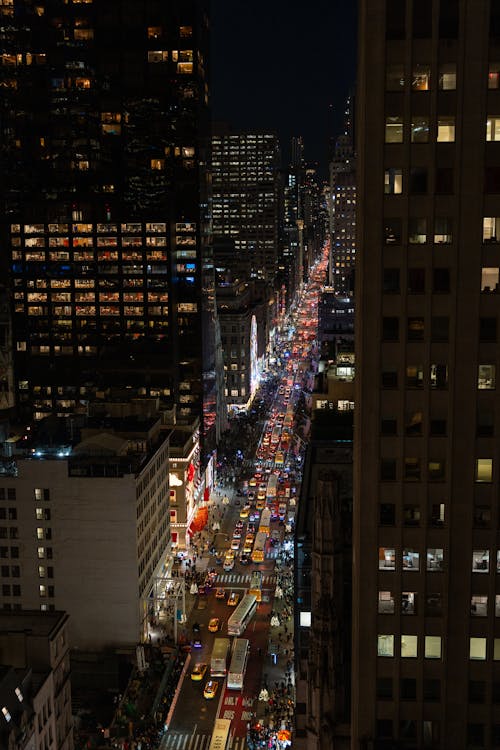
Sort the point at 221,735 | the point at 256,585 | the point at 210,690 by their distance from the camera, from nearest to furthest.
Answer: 1. the point at 221,735
2. the point at 210,690
3. the point at 256,585

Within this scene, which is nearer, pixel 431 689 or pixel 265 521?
pixel 431 689

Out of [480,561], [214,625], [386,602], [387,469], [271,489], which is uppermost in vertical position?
[387,469]

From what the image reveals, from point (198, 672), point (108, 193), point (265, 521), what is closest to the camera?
point (198, 672)

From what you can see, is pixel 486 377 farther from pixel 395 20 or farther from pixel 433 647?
pixel 395 20

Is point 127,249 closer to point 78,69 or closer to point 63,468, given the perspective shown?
point 78,69

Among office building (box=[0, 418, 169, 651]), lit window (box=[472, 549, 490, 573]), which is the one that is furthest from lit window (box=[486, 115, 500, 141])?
office building (box=[0, 418, 169, 651])

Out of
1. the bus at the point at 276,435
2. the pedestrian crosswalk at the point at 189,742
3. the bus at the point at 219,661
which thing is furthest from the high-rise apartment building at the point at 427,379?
the bus at the point at 276,435

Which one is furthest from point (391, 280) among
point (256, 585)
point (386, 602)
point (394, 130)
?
point (256, 585)

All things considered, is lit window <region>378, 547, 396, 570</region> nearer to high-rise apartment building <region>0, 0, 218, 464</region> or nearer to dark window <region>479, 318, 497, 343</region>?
dark window <region>479, 318, 497, 343</region>
